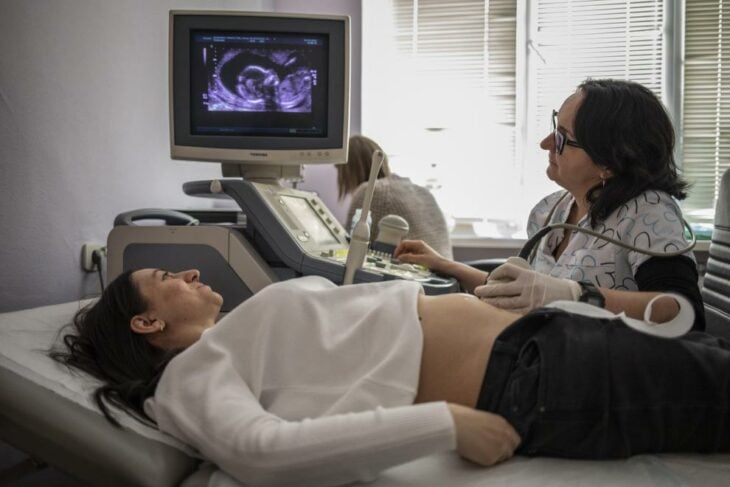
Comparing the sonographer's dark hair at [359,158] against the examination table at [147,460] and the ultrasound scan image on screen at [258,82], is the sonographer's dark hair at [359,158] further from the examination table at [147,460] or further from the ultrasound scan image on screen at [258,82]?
the examination table at [147,460]

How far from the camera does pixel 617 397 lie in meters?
0.88

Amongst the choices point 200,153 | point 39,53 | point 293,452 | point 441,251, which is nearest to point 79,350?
point 293,452

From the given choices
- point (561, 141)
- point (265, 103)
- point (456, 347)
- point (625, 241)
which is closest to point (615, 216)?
point (625, 241)

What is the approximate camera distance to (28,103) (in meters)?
1.62

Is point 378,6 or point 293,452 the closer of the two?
point 293,452

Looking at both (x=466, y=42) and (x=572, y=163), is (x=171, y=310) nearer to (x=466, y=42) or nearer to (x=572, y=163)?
(x=572, y=163)

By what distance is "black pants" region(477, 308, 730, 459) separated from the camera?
88 cm

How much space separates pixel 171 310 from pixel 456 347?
20.8 inches

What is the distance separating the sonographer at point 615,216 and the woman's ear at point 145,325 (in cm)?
59

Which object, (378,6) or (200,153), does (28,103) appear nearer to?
(200,153)

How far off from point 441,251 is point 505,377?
1708 millimetres

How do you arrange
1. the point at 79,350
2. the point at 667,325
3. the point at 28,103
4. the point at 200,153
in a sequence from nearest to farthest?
the point at 667,325, the point at 79,350, the point at 28,103, the point at 200,153

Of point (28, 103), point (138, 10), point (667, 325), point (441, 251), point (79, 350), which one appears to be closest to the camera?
point (667, 325)

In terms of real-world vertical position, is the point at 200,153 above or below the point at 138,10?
below
